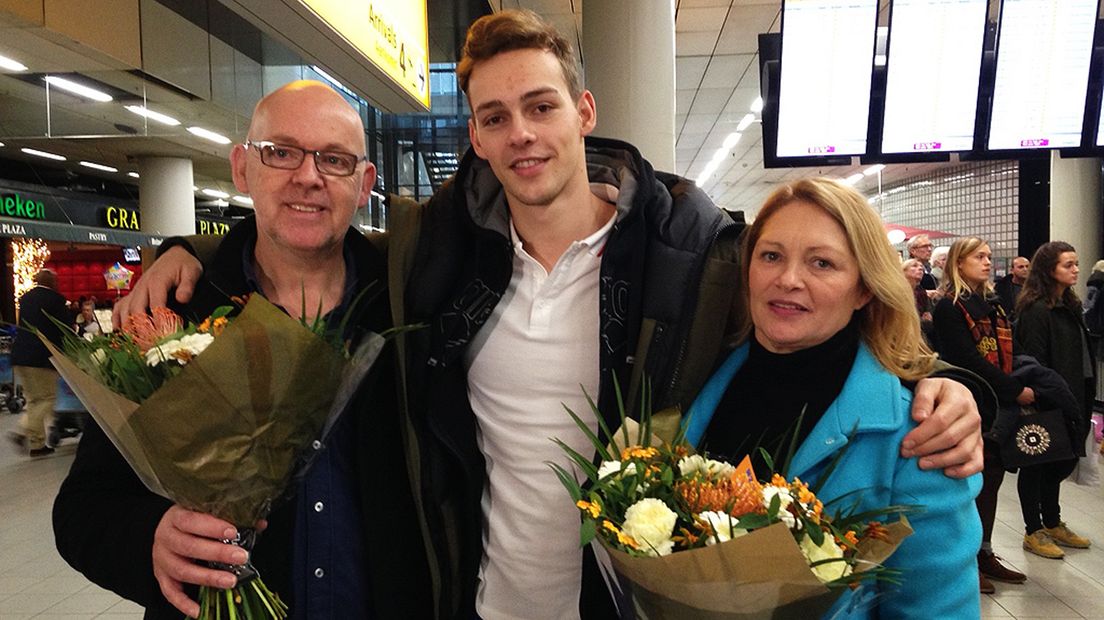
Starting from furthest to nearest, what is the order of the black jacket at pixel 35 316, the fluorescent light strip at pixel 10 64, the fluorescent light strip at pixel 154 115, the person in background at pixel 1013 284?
the fluorescent light strip at pixel 154 115, the black jacket at pixel 35 316, the person in background at pixel 1013 284, the fluorescent light strip at pixel 10 64

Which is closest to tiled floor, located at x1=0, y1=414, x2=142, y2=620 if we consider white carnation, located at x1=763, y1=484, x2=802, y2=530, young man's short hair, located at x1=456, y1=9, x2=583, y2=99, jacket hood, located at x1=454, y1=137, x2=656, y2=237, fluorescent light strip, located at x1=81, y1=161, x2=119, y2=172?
jacket hood, located at x1=454, y1=137, x2=656, y2=237

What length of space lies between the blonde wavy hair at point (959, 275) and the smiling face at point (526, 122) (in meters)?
3.52

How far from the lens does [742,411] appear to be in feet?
4.75

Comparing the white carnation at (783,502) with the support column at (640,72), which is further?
the support column at (640,72)

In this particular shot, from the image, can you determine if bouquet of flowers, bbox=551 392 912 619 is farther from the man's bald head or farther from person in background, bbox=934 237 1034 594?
person in background, bbox=934 237 1034 594

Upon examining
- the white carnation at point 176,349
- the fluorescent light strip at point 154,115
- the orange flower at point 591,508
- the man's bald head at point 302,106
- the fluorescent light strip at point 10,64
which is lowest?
the orange flower at point 591,508

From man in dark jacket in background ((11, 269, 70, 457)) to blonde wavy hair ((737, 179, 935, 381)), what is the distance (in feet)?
25.7

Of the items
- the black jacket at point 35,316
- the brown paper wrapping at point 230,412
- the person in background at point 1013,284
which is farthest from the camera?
the black jacket at point 35,316

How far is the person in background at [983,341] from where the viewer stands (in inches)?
157

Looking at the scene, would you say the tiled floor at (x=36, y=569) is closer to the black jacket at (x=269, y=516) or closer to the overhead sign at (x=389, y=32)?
the black jacket at (x=269, y=516)

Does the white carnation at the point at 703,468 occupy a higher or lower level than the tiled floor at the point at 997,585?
higher

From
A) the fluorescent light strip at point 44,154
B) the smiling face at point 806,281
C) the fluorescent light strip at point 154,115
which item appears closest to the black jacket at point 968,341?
the smiling face at point 806,281

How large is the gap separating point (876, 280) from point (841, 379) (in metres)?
0.20

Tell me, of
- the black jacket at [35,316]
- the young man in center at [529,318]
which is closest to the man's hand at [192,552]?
the young man in center at [529,318]
